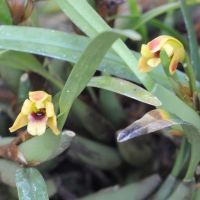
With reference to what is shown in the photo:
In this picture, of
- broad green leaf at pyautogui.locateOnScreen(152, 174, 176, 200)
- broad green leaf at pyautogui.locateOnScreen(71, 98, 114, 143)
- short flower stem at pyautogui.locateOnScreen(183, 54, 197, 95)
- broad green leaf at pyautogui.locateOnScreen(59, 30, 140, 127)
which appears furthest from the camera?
broad green leaf at pyautogui.locateOnScreen(71, 98, 114, 143)

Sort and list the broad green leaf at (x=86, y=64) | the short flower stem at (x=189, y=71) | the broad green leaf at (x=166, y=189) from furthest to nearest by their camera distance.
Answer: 1. the broad green leaf at (x=166, y=189)
2. the short flower stem at (x=189, y=71)
3. the broad green leaf at (x=86, y=64)

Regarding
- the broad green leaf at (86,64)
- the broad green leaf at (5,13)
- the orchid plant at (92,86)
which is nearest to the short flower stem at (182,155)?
the orchid plant at (92,86)

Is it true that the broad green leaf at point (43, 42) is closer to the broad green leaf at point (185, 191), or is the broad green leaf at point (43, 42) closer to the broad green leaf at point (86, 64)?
the broad green leaf at point (86, 64)

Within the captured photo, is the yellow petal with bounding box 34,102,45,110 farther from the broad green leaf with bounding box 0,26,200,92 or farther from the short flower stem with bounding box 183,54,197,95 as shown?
the short flower stem with bounding box 183,54,197,95

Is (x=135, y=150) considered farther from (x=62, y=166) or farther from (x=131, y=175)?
(x=62, y=166)

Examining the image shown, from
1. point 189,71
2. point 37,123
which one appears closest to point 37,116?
point 37,123

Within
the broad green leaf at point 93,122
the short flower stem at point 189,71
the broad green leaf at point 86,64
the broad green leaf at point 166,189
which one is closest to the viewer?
the broad green leaf at point 86,64

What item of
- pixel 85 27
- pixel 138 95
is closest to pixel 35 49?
pixel 85 27

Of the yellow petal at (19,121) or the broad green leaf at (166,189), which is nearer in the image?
the yellow petal at (19,121)

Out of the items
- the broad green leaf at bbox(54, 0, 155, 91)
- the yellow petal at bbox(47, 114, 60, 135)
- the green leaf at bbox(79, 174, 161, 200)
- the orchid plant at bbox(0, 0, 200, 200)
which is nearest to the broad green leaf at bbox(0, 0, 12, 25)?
the orchid plant at bbox(0, 0, 200, 200)
